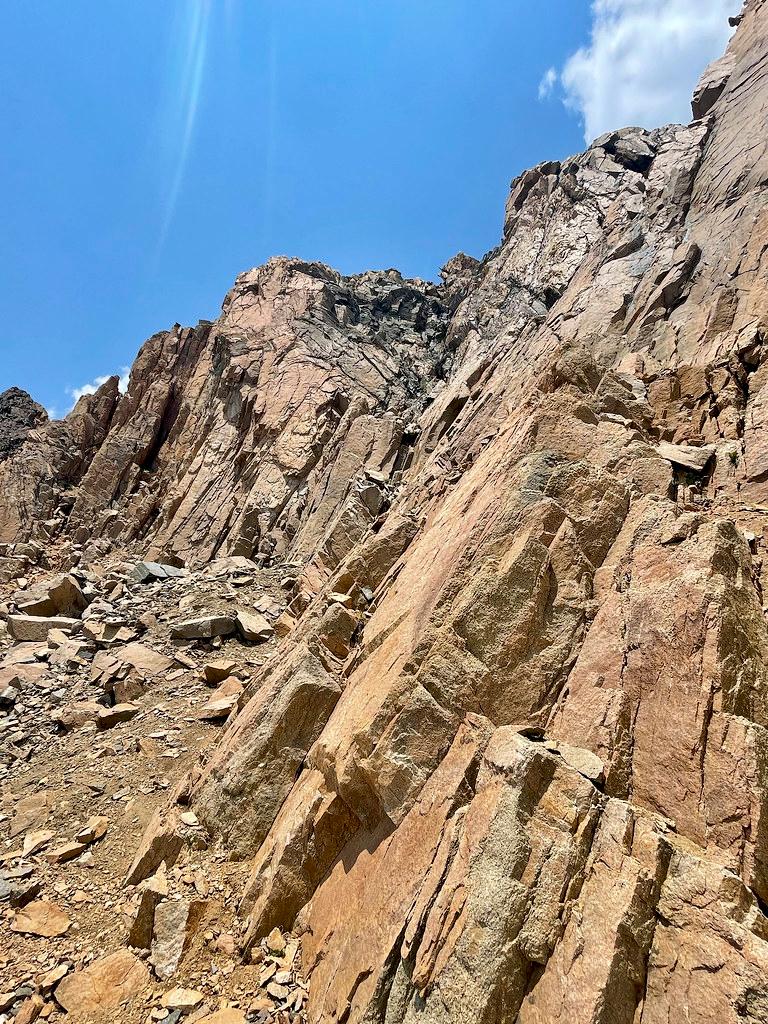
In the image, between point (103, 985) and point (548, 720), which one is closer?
point (548, 720)

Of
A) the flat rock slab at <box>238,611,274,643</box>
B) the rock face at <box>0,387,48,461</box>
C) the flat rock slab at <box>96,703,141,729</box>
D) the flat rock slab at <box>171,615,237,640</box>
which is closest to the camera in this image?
the flat rock slab at <box>96,703,141,729</box>

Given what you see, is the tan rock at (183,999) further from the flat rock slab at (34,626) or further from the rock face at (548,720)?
the flat rock slab at (34,626)

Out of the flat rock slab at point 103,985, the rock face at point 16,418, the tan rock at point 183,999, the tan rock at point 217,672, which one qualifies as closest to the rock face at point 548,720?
the flat rock slab at point 103,985

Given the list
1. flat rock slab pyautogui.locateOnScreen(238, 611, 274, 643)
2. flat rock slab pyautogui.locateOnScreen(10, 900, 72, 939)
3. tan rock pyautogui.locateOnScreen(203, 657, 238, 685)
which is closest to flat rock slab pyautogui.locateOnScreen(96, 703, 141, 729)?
tan rock pyautogui.locateOnScreen(203, 657, 238, 685)

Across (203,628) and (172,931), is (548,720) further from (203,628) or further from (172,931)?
(203,628)

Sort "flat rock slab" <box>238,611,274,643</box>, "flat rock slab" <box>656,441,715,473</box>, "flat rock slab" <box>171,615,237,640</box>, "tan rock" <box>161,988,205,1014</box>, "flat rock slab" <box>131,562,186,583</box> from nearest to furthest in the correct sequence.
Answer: "tan rock" <box>161,988,205,1014</box>, "flat rock slab" <box>656,441,715,473</box>, "flat rock slab" <box>171,615,237,640</box>, "flat rock slab" <box>238,611,274,643</box>, "flat rock slab" <box>131,562,186,583</box>

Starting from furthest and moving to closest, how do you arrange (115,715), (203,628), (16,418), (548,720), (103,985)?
(16,418)
(203,628)
(115,715)
(103,985)
(548,720)

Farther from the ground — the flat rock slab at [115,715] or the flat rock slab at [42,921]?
the flat rock slab at [115,715]

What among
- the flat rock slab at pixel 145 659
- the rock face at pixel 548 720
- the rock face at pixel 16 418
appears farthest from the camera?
the rock face at pixel 16 418

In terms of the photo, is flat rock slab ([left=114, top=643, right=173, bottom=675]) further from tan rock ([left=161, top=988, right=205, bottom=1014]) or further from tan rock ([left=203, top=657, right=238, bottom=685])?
tan rock ([left=161, top=988, right=205, bottom=1014])

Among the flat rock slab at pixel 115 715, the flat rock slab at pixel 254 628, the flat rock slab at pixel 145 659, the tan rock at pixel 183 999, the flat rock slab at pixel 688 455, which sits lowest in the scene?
the tan rock at pixel 183 999

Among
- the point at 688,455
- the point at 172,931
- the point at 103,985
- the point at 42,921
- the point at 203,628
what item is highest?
the point at 688,455

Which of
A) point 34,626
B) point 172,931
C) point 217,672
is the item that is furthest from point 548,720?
point 34,626

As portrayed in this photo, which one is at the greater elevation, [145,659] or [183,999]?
[145,659]
